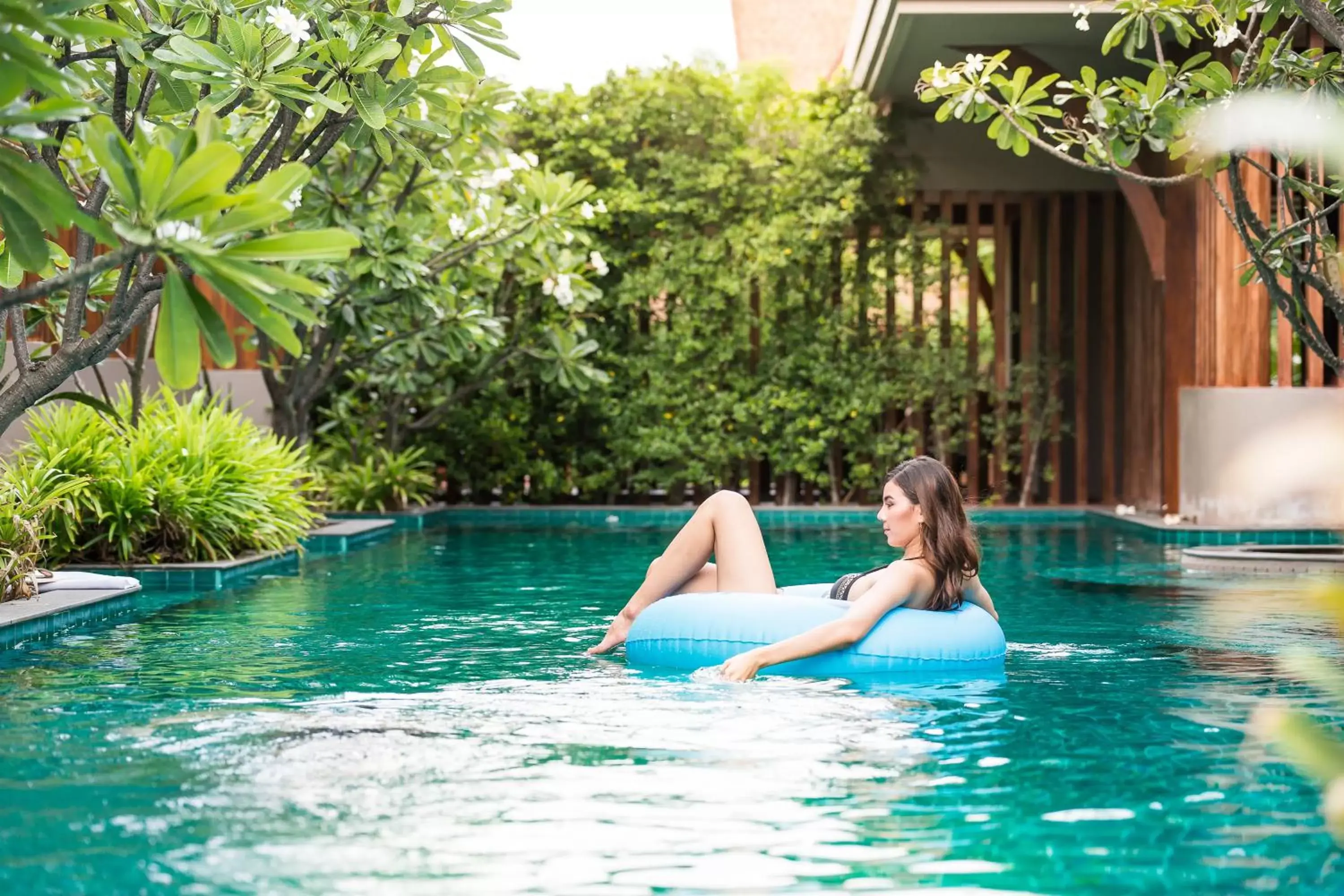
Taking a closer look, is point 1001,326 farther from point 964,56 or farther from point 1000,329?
point 964,56

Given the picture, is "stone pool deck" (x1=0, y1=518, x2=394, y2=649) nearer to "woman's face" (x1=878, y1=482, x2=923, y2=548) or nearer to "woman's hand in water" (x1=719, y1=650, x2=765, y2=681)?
"woman's hand in water" (x1=719, y1=650, x2=765, y2=681)

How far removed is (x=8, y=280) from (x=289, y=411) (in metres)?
6.96

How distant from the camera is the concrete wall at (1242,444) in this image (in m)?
10.9

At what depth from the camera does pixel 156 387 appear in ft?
41.2

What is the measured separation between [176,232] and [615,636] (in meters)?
2.91

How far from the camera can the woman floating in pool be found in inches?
192

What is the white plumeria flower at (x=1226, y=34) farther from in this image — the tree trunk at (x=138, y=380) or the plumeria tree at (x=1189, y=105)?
the tree trunk at (x=138, y=380)

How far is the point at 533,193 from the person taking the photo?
432 inches

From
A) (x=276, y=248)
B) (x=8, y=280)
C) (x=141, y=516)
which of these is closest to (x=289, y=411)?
(x=141, y=516)

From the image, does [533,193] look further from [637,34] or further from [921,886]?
[637,34]

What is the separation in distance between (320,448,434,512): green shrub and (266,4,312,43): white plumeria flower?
7.73 metres

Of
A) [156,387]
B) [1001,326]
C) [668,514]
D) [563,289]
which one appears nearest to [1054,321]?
[1001,326]

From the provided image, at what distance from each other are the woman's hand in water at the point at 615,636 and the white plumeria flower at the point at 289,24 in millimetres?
2407

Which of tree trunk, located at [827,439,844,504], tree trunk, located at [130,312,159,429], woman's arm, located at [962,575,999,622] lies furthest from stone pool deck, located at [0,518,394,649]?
tree trunk, located at [827,439,844,504]
